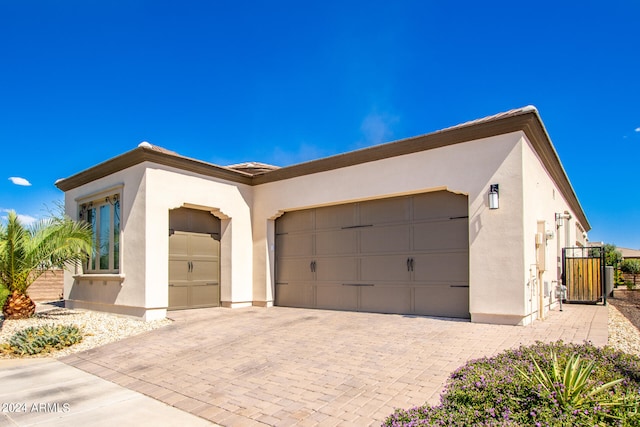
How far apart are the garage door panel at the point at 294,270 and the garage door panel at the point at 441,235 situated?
3081mm

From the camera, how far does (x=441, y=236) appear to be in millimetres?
8398

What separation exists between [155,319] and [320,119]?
952cm

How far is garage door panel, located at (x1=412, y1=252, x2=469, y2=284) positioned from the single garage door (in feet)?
0.06

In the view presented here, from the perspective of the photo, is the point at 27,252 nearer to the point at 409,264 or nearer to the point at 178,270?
the point at 178,270

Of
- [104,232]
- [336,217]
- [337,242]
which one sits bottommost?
[337,242]

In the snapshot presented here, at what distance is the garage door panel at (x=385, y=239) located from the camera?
350 inches

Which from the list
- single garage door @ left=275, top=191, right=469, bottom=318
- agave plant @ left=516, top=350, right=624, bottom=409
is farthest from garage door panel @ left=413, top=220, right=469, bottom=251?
agave plant @ left=516, top=350, right=624, bottom=409

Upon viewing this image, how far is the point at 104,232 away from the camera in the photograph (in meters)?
10.6

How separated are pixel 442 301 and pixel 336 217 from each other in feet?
10.7

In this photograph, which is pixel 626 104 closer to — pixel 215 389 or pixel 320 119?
pixel 320 119

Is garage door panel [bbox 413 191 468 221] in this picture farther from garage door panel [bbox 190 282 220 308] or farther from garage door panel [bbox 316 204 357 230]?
garage door panel [bbox 190 282 220 308]

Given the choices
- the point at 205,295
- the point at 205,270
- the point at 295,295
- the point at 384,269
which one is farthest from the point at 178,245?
the point at 384,269

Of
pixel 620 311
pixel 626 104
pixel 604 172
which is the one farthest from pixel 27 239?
pixel 604 172

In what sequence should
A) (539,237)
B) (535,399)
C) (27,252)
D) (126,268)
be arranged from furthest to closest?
(126,268), (27,252), (539,237), (535,399)
